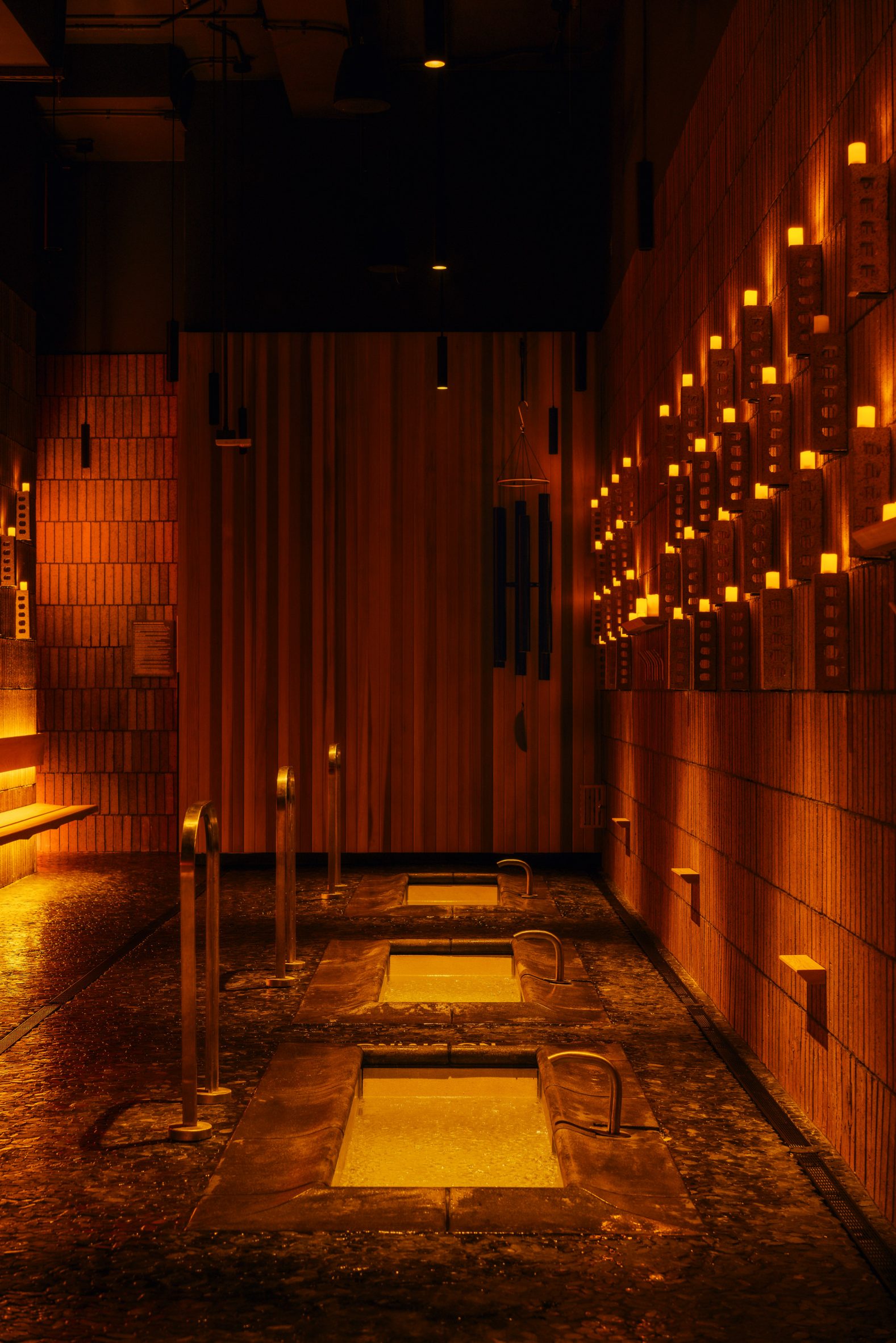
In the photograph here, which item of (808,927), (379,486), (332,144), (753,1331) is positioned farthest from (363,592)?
(753,1331)

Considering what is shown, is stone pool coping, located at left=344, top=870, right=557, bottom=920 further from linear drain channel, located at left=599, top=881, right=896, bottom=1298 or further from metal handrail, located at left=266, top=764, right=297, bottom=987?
linear drain channel, located at left=599, top=881, right=896, bottom=1298

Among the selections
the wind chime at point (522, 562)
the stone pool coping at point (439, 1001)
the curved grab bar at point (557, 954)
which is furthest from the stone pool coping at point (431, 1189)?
the wind chime at point (522, 562)

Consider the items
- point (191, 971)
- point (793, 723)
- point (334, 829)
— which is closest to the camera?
point (191, 971)

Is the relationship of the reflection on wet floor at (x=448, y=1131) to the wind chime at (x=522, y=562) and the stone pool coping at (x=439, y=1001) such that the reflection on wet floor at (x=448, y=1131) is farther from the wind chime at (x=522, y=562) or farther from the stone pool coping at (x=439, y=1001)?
the wind chime at (x=522, y=562)

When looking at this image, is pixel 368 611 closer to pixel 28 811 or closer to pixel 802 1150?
pixel 28 811

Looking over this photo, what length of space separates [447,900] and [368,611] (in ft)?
6.95

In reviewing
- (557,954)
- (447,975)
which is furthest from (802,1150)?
(447,975)

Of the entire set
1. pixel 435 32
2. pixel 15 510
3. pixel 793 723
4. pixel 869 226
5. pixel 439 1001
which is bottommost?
pixel 439 1001

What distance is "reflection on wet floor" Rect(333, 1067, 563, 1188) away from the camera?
13.5 ft

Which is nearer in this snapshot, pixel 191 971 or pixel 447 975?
pixel 191 971

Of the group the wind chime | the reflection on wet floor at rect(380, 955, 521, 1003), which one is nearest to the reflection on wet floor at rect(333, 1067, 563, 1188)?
the reflection on wet floor at rect(380, 955, 521, 1003)

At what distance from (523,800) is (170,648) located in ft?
9.72

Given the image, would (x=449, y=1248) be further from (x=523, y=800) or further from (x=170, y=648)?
(x=170, y=648)

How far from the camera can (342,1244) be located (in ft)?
9.96
